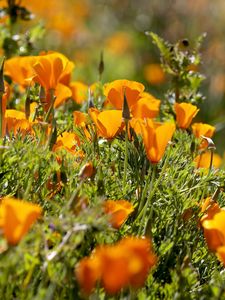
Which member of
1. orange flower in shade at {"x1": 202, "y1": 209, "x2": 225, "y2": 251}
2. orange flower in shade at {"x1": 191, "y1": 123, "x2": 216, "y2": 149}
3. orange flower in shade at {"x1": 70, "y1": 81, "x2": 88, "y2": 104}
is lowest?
orange flower in shade at {"x1": 70, "y1": 81, "x2": 88, "y2": 104}

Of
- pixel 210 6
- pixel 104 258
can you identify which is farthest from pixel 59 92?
pixel 210 6

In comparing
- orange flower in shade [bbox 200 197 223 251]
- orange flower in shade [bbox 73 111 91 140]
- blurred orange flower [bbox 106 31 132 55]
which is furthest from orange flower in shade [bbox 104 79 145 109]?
blurred orange flower [bbox 106 31 132 55]

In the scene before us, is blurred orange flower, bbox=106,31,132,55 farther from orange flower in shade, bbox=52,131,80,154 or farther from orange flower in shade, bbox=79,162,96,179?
orange flower in shade, bbox=79,162,96,179

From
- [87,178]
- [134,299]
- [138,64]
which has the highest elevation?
[87,178]

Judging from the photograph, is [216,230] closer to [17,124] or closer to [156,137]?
[156,137]

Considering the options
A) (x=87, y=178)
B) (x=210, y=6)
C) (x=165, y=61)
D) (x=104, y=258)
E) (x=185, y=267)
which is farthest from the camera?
(x=210, y=6)

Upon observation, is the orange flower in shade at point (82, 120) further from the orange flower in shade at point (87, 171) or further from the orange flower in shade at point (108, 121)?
the orange flower in shade at point (87, 171)

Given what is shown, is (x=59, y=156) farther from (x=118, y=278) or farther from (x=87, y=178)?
(x=118, y=278)

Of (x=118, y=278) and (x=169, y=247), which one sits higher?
(x=118, y=278)
